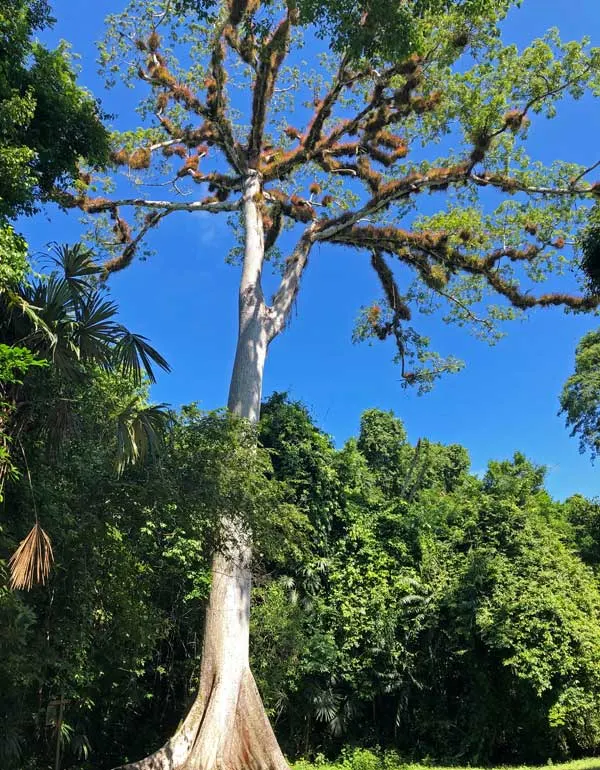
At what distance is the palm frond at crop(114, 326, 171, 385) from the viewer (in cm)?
588

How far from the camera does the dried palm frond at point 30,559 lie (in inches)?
176

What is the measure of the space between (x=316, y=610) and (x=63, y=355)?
8.46 meters

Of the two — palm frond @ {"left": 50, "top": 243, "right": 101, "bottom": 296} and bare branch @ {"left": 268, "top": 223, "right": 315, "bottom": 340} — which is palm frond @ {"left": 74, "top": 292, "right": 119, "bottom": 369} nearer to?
palm frond @ {"left": 50, "top": 243, "right": 101, "bottom": 296}

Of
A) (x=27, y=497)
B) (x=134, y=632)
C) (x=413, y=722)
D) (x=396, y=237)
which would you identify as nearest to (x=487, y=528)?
(x=413, y=722)

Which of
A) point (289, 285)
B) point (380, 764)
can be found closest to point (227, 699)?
point (380, 764)

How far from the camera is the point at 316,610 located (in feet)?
38.8

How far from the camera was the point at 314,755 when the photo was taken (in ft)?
38.1

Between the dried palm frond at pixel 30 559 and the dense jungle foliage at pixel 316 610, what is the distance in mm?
982

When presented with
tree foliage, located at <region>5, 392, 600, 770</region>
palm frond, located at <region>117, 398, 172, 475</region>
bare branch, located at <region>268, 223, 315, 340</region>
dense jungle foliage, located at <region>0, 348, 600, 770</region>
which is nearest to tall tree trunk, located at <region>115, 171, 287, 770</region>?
tree foliage, located at <region>5, 392, 600, 770</region>

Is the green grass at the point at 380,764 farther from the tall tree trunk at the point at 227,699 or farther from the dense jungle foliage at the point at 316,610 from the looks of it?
the tall tree trunk at the point at 227,699

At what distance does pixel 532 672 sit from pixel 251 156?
11325 mm

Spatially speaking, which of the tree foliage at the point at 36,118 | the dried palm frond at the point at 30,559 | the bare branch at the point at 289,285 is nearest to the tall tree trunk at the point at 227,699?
the dried palm frond at the point at 30,559

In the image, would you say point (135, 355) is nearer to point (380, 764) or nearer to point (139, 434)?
point (139, 434)

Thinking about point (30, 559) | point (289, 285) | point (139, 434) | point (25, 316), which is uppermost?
point (289, 285)
